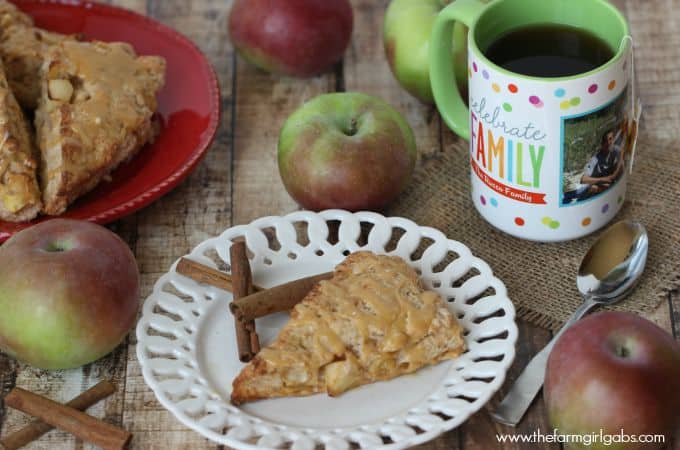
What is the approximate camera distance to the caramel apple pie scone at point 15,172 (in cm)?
141

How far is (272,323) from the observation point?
4.34 ft

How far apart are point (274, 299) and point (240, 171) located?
1.29 ft

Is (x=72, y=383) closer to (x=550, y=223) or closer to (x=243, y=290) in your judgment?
(x=243, y=290)

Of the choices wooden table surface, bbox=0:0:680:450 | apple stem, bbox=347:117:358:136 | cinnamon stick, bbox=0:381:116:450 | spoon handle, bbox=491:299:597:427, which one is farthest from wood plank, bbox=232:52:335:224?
spoon handle, bbox=491:299:597:427

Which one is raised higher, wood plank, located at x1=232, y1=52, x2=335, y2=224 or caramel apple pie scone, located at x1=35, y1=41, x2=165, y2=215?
caramel apple pie scone, located at x1=35, y1=41, x2=165, y2=215

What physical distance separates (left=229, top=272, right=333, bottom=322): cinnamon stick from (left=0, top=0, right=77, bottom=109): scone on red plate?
55cm

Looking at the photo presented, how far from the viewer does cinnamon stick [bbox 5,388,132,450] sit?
1.20 meters

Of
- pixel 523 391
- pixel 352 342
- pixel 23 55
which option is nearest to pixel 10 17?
pixel 23 55

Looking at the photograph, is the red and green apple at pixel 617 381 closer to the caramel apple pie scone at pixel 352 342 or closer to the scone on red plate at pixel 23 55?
the caramel apple pie scone at pixel 352 342

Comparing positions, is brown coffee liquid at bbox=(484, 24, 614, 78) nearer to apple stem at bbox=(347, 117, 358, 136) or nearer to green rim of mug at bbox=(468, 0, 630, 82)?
green rim of mug at bbox=(468, 0, 630, 82)

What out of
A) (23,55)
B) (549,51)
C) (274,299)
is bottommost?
(274,299)

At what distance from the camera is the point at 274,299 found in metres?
1.29

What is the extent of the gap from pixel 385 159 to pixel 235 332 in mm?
351

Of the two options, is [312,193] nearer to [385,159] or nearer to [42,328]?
[385,159]
